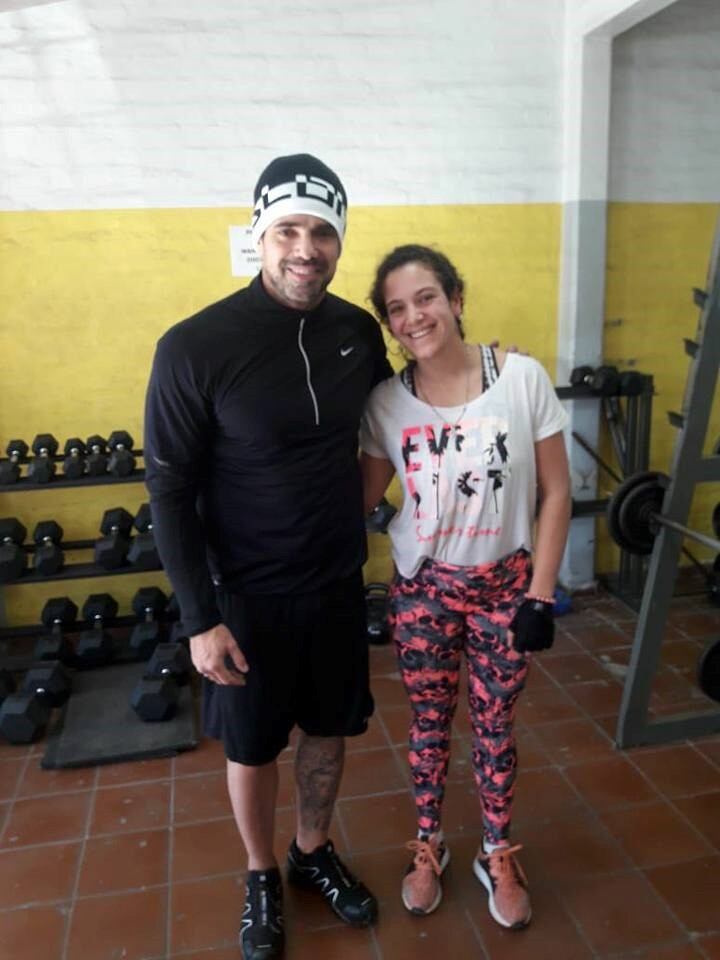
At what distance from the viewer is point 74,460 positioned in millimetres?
2564

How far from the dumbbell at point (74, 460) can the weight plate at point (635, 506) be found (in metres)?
1.65

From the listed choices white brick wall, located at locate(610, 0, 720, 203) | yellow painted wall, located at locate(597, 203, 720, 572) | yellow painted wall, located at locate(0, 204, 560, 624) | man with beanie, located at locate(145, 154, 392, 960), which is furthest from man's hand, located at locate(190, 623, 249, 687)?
white brick wall, located at locate(610, 0, 720, 203)

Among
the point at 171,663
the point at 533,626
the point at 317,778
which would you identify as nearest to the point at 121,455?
the point at 171,663

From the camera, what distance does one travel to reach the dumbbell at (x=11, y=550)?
251 cm

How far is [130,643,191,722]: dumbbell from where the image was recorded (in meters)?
2.27

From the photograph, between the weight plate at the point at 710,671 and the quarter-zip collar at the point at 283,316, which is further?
the weight plate at the point at 710,671

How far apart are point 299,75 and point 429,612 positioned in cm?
199

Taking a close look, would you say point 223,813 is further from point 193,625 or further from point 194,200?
point 194,200

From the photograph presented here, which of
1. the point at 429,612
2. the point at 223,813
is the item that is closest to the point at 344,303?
the point at 429,612

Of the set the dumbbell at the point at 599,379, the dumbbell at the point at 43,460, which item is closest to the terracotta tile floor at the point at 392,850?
the dumbbell at the point at 43,460

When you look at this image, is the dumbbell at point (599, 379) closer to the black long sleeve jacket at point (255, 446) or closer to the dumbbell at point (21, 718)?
the black long sleeve jacket at point (255, 446)

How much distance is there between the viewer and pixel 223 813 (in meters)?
1.90

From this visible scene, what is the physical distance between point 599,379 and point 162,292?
156 cm

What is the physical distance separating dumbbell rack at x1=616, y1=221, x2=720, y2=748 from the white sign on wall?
58.6 inches
